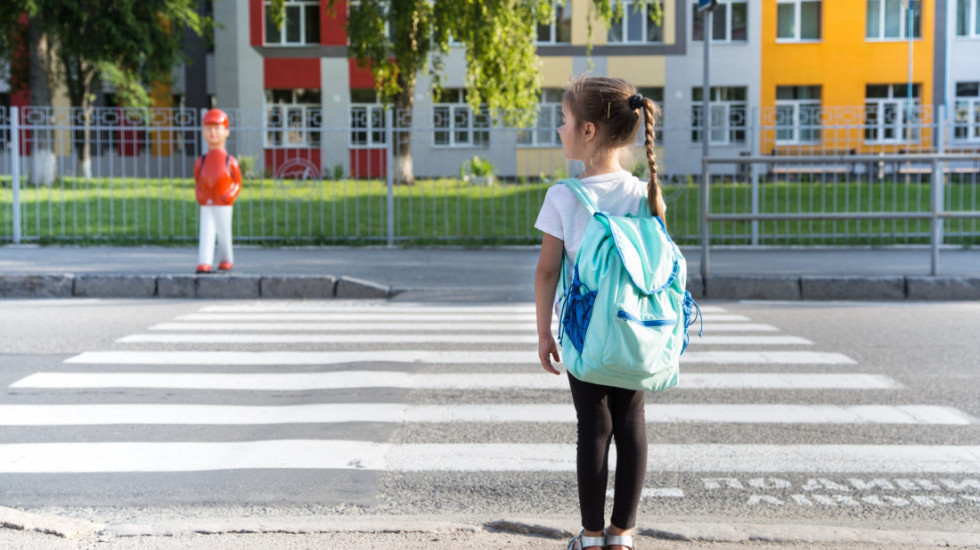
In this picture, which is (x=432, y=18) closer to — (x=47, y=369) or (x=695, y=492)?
(x=47, y=369)

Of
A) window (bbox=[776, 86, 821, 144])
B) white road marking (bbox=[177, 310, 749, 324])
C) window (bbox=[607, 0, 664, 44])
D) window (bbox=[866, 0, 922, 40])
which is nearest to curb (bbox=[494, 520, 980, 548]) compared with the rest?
white road marking (bbox=[177, 310, 749, 324])

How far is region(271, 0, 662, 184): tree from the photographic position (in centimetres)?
1955

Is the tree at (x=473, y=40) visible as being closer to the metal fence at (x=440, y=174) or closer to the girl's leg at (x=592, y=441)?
the metal fence at (x=440, y=174)

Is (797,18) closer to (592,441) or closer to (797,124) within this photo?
(797,124)

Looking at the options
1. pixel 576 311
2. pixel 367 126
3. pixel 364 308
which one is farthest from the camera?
pixel 367 126

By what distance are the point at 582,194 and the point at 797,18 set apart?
34791mm

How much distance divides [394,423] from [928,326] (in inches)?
214

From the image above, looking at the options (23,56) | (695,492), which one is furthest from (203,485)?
(23,56)

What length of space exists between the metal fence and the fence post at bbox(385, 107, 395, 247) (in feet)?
0.06

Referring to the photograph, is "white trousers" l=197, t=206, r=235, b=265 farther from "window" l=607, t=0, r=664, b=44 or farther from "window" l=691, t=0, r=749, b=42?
"window" l=691, t=0, r=749, b=42

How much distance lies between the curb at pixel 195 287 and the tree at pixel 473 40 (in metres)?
8.01

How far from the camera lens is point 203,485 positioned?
421 centimetres

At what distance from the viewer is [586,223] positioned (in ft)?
10.1

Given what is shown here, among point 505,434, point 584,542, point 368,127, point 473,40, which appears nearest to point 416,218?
point 368,127
